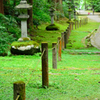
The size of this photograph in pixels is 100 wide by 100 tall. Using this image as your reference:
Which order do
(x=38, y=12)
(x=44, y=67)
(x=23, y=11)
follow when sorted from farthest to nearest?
(x=38, y=12) < (x=23, y=11) < (x=44, y=67)

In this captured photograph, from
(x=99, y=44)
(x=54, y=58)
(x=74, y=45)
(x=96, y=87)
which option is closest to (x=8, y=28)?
(x=74, y=45)

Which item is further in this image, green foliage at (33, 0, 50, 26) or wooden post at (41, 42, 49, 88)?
green foliage at (33, 0, 50, 26)

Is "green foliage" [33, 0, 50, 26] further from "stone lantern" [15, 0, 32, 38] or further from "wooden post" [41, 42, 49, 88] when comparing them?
"wooden post" [41, 42, 49, 88]

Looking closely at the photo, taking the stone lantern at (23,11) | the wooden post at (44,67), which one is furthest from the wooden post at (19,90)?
the stone lantern at (23,11)

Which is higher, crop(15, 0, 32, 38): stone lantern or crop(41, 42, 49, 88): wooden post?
crop(15, 0, 32, 38): stone lantern

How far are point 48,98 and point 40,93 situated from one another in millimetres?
322

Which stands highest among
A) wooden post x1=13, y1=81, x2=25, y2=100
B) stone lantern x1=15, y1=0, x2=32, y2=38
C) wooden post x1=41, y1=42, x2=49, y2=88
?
Result: stone lantern x1=15, y1=0, x2=32, y2=38

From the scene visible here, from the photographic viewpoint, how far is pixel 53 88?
16.3ft

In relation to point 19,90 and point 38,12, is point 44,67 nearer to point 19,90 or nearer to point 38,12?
point 19,90

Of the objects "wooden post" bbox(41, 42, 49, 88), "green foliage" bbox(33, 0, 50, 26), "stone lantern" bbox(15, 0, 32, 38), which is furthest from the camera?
"green foliage" bbox(33, 0, 50, 26)

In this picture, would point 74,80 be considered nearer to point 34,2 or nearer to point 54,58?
point 54,58

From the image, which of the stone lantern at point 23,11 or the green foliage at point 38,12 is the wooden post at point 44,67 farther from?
the green foliage at point 38,12

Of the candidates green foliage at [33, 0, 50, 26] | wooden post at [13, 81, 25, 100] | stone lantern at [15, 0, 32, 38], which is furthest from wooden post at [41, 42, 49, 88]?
green foliage at [33, 0, 50, 26]

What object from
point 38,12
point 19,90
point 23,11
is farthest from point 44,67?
point 38,12
